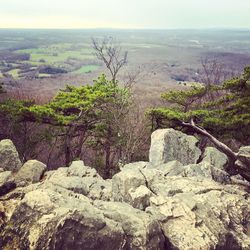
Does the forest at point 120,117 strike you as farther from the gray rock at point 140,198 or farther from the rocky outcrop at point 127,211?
the gray rock at point 140,198

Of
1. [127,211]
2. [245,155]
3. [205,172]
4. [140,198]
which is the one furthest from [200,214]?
[245,155]

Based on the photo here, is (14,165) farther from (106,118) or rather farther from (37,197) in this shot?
(106,118)

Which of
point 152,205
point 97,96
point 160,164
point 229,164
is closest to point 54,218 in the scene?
point 152,205

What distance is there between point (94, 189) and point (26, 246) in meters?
4.67

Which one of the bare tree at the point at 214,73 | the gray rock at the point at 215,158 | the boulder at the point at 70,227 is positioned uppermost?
the boulder at the point at 70,227

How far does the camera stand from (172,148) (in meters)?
20.3

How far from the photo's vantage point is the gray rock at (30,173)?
1553 cm

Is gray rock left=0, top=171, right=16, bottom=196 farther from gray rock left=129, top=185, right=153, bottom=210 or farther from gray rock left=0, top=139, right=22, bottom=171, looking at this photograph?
gray rock left=0, top=139, right=22, bottom=171

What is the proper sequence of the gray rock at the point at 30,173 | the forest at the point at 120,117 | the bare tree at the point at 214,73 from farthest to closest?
the bare tree at the point at 214,73, the forest at the point at 120,117, the gray rock at the point at 30,173

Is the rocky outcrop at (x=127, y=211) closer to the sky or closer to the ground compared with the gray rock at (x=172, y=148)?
closer to the sky

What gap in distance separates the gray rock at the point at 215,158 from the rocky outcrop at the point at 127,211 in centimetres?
214

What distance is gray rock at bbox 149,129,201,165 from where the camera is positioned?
19.8m

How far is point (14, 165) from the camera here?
58.0 feet

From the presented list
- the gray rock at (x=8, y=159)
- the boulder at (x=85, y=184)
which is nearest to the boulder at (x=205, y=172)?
the boulder at (x=85, y=184)
